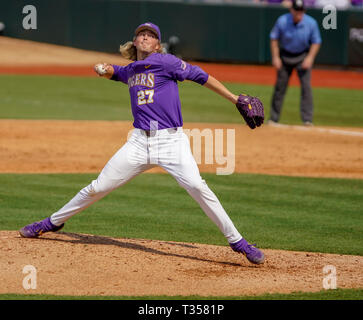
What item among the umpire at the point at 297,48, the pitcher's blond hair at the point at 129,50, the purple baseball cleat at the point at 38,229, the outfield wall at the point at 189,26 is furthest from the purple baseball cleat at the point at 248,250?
the outfield wall at the point at 189,26

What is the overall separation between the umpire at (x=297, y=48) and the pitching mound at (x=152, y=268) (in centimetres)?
829

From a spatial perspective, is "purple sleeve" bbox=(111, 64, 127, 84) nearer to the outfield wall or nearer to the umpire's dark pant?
the umpire's dark pant

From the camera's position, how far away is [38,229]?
24.3 feet

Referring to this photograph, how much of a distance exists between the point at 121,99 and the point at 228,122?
14.0ft

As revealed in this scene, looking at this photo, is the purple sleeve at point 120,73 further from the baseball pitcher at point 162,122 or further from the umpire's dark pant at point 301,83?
the umpire's dark pant at point 301,83

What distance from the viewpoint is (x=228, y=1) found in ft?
83.9

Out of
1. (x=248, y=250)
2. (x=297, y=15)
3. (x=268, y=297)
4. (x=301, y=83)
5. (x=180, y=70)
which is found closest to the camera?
(x=268, y=297)

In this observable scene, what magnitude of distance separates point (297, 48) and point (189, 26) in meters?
11.3

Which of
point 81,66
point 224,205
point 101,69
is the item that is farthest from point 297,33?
point 81,66

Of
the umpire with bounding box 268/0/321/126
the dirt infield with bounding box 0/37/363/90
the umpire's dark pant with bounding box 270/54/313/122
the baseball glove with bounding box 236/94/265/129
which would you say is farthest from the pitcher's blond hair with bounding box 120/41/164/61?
the dirt infield with bounding box 0/37/363/90

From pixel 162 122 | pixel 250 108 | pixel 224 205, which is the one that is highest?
pixel 250 108

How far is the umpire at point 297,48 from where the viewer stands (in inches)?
602

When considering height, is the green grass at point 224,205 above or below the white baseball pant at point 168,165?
below

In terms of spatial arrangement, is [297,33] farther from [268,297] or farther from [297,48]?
[268,297]
